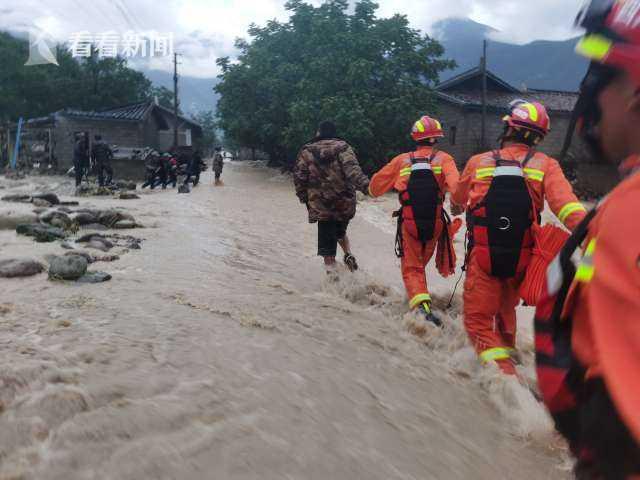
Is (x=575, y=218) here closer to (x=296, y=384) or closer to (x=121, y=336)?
(x=296, y=384)

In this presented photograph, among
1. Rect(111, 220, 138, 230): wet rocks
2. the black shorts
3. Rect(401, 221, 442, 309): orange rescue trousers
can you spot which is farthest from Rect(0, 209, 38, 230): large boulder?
Rect(401, 221, 442, 309): orange rescue trousers

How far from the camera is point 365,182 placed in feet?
18.8

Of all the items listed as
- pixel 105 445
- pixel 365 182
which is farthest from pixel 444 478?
pixel 365 182

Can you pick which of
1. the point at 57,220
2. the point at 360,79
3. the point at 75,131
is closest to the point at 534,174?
the point at 57,220

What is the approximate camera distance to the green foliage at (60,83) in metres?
32.4

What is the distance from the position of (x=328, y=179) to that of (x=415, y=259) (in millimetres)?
A: 1627

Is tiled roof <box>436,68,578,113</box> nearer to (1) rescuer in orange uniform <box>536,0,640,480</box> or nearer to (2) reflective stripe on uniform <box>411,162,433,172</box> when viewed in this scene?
(2) reflective stripe on uniform <box>411,162,433,172</box>

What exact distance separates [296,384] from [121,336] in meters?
1.13

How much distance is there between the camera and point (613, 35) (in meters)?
1.07

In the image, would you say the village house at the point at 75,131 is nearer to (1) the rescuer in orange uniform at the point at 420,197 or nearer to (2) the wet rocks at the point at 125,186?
(2) the wet rocks at the point at 125,186

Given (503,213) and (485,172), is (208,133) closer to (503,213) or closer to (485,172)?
(485,172)

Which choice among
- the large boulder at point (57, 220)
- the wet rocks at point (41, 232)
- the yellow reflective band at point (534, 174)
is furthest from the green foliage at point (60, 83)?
the yellow reflective band at point (534, 174)

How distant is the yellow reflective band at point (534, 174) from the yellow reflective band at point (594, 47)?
2.32 m

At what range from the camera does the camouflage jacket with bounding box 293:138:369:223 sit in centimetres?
593
